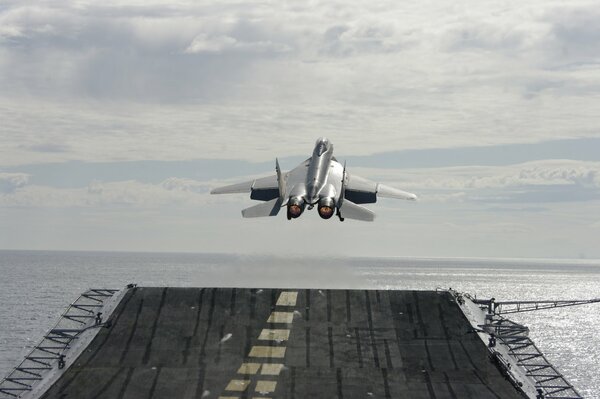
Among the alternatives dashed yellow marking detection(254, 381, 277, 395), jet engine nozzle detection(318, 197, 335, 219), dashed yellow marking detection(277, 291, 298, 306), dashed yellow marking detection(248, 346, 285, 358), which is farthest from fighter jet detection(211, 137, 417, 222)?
dashed yellow marking detection(254, 381, 277, 395)

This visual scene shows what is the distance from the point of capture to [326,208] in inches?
2502

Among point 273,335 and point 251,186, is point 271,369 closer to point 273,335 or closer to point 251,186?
point 273,335

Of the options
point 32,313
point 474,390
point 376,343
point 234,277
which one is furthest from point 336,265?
point 32,313

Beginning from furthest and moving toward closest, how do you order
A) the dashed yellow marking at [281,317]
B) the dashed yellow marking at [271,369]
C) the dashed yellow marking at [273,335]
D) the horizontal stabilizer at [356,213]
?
the dashed yellow marking at [281,317] → the dashed yellow marking at [273,335] → the horizontal stabilizer at [356,213] → the dashed yellow marking at [271,369]

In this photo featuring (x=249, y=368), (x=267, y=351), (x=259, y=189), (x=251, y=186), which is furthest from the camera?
(x=251, y=186)

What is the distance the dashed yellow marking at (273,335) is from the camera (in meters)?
65.6

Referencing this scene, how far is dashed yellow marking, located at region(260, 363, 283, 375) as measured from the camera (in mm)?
60594

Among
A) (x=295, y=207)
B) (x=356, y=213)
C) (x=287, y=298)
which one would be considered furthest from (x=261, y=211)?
(x=287, y=298)

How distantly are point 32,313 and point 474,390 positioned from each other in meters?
120

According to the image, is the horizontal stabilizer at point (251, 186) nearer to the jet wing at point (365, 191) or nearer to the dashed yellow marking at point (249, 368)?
the jet wing at point (365, 191)

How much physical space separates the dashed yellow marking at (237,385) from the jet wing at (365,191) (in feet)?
75.2

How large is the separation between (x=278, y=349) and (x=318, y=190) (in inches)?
497

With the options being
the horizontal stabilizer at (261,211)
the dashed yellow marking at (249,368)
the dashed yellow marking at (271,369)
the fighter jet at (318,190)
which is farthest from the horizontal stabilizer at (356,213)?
the dashed yellow marking at (249,368)

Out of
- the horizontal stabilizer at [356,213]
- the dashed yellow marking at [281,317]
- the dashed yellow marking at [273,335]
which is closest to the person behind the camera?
the horizontal stabilizer at [356,213]
